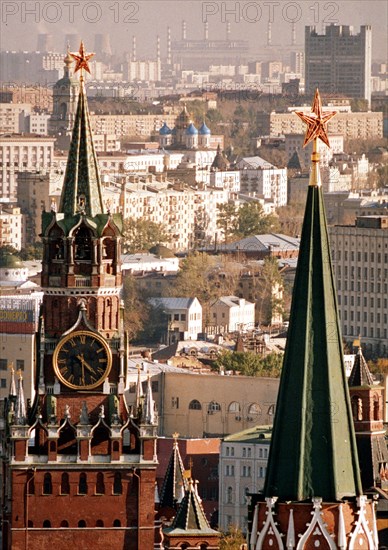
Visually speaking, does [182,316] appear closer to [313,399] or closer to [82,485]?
[82,485]

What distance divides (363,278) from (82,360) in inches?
3467

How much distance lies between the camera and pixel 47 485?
5394cm

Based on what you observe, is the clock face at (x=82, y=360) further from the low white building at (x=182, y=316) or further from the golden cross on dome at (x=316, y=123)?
the low white building at (x=182, y=316)

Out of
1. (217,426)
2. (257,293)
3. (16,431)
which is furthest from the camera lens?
(257,293)

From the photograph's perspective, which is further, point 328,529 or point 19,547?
point 19,547

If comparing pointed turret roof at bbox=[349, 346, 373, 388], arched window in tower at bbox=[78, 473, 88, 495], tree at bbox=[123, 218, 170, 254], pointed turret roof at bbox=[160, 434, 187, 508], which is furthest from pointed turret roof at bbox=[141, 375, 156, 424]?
tree at bbox=[123, 218, 170, 254]

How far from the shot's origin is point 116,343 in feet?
176

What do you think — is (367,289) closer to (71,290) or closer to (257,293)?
(257,293)

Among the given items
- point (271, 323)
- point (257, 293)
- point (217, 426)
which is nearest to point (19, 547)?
point (217, 426)

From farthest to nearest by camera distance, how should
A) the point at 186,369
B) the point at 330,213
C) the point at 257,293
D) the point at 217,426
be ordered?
1. the point at 330,213
2. the point at 257,293
3. the point at 186,369
4. the point at 217,426

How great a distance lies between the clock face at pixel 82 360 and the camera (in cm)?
5359

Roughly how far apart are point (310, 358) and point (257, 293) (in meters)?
107

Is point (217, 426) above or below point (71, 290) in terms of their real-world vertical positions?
below

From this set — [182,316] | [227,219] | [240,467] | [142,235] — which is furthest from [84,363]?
[227,219]
